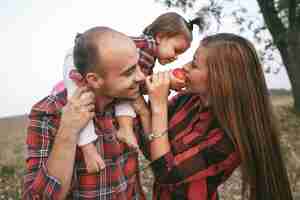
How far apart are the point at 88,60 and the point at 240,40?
3.21 feet

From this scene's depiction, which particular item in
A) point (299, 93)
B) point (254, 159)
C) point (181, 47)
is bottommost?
point (299, 93)

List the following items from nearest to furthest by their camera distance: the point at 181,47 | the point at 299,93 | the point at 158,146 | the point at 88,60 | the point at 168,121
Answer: the point at 88,60
the point at 158,146
the point at 168,121
the point at 181,47
the point at 299,93

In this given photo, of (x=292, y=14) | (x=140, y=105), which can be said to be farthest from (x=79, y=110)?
(x=292, y=14)

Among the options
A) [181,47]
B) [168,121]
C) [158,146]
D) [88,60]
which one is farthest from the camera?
[181,47]

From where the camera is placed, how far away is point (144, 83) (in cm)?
A: 239

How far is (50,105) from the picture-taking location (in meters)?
2.05

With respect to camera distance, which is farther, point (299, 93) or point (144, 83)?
point (299, 93)

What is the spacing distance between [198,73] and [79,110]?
2.63ft

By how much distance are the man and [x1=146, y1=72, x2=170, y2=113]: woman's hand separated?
19cm

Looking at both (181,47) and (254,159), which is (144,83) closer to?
(181,47)

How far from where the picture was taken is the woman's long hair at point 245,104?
2.34 m

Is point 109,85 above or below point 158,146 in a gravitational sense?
above

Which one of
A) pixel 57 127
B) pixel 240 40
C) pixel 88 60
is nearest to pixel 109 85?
pixel 88 60

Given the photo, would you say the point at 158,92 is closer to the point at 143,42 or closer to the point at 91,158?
the point at 143,42
